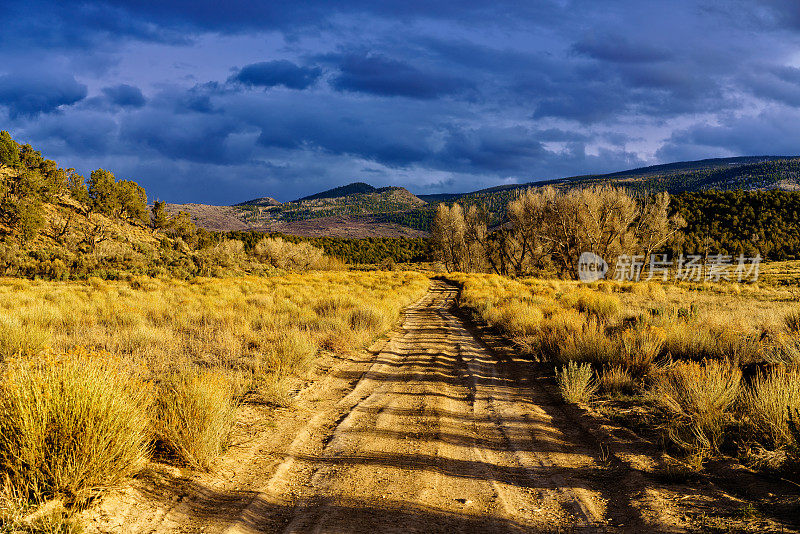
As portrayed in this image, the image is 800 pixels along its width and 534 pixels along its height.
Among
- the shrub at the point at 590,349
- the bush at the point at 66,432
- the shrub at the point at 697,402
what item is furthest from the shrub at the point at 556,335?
the bush at the point at 66,432

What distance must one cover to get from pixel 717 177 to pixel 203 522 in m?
165

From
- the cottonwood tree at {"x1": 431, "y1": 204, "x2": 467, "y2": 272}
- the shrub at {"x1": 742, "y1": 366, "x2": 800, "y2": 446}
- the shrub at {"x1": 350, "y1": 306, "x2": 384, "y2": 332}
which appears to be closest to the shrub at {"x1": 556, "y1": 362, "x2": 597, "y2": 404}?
the shrub at {"x1": 742, "y1": 366, "x2": 800, "y2": 446}

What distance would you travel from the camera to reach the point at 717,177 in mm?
127062

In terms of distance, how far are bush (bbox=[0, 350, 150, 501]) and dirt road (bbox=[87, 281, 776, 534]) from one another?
0.32 m

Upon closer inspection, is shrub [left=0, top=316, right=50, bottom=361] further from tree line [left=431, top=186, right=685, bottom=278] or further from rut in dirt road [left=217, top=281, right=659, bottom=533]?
tree line [left=431, top=186, right=685, bottom=278]

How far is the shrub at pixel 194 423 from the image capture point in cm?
401

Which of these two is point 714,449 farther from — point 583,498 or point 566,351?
point 566,351

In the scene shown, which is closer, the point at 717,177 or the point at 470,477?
the point at 470,477

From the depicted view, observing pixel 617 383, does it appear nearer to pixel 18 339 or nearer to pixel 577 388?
pixel 577 388

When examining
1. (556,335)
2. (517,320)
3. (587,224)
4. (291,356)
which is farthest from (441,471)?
(587,224)

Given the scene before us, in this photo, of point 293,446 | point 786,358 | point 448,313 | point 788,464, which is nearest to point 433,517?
point 293,446

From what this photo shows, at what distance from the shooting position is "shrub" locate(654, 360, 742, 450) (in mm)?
4410

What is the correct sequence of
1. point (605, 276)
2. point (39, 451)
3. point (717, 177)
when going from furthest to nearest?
point (717, 177)
point (605, 276)
point (39, 451)

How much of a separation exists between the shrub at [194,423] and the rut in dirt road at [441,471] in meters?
0.72
